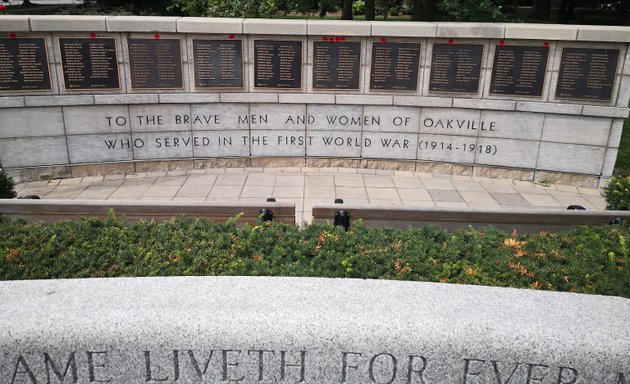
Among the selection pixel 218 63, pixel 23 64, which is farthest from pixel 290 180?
pixel 23 64

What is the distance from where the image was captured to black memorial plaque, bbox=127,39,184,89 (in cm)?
990

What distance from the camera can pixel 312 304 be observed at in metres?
3.01

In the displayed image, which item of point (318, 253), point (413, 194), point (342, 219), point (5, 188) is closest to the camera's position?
point (318, 253)

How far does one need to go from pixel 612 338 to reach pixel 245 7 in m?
12.5

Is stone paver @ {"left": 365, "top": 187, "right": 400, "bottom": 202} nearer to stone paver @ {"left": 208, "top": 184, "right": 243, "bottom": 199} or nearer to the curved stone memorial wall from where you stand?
the curved stone memorial wall

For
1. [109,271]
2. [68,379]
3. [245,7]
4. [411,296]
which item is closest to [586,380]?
[411,296]

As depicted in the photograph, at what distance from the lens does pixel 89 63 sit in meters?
9.80

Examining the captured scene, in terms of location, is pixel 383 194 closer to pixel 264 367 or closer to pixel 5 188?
pixel 5 188

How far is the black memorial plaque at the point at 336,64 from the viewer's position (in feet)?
33.5

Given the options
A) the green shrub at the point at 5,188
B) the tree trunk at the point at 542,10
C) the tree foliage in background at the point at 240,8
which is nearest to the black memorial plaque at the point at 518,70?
the tree foliage in background at the point at 240,8

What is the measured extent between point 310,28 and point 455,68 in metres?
2.77

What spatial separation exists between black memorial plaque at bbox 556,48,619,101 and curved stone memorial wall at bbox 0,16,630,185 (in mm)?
22

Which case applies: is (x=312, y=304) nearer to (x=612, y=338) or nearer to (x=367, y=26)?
(x=612, y=338)

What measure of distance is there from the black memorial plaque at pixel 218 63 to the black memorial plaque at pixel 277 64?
0.33 meters
